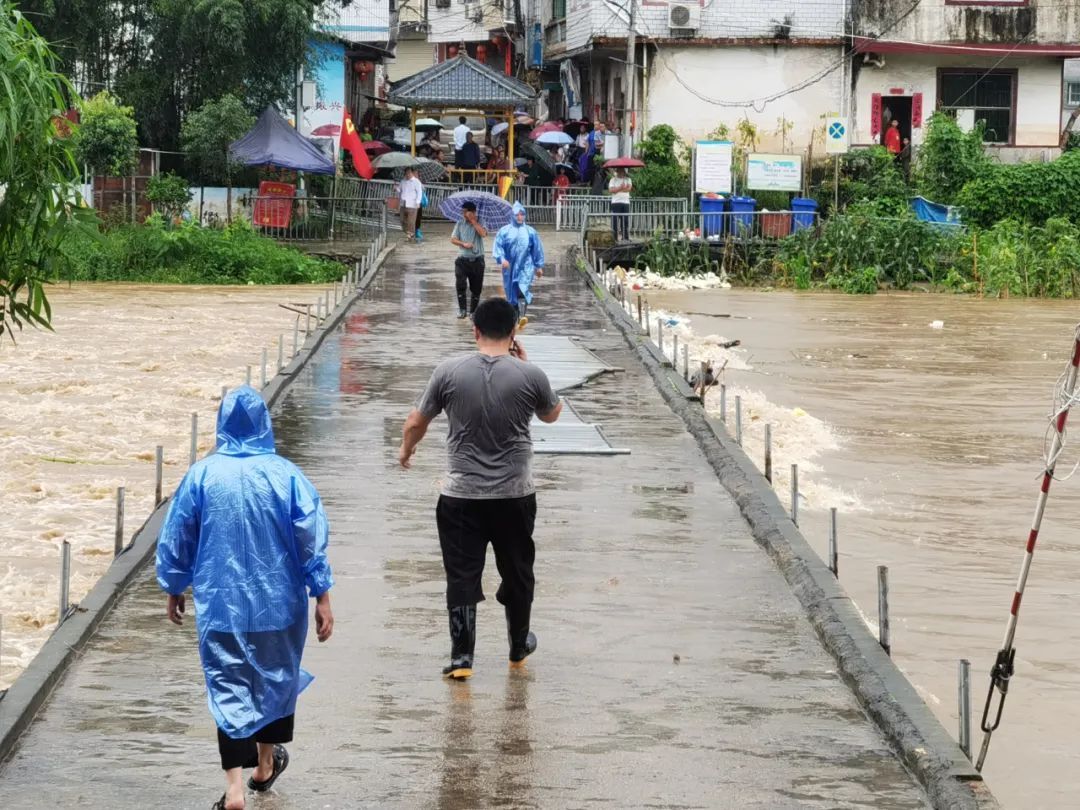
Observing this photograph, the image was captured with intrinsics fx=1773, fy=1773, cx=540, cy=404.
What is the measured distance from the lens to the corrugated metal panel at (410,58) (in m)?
70.4

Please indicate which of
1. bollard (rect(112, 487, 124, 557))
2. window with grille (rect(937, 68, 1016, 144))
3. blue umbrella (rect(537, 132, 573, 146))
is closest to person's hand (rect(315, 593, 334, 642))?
bollard (rect(112, 487, 124, 557))

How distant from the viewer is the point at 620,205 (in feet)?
118

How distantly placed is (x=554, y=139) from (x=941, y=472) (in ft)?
95.7

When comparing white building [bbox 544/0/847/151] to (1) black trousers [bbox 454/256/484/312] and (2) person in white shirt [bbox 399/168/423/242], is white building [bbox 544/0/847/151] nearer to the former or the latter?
(2) person in white shirt [bbox 399/168/423/242]

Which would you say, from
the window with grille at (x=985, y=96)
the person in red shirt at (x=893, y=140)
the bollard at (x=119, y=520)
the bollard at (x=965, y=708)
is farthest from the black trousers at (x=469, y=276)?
the window with grille at (x=985, y=96)

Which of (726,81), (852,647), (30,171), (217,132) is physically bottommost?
(852,647)

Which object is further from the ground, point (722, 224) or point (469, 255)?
point (722, 224)

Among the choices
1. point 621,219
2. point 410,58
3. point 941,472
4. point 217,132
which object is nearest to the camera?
point 941,472

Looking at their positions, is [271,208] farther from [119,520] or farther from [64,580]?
[64,580]

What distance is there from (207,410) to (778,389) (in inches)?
279

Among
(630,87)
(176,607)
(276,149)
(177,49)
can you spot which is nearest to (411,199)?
(276,149)

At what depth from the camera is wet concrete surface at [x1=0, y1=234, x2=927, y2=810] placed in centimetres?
718

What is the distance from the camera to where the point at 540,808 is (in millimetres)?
6934

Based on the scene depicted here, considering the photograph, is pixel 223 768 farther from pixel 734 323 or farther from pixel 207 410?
pixel 734 323
